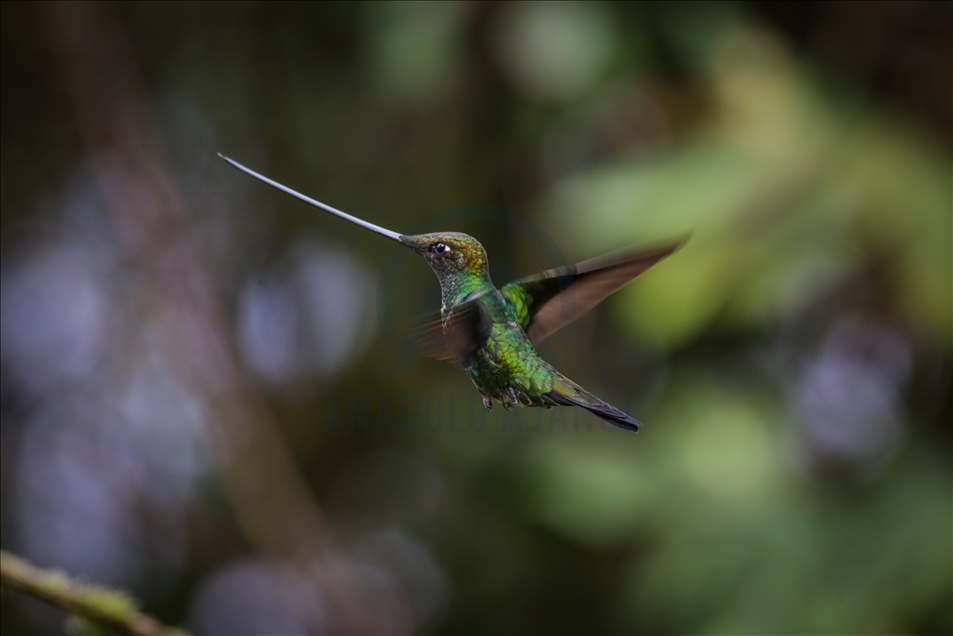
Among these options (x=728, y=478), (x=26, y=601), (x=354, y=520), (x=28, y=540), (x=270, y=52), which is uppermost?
(x=270, y=52)

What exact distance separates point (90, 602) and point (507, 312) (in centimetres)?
40

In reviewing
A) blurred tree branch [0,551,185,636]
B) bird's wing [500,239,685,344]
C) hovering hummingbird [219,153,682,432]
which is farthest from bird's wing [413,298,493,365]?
blurred tree branch [0,551,185,636]

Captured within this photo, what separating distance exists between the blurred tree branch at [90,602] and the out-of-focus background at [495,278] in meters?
1.40

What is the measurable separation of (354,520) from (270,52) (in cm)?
202

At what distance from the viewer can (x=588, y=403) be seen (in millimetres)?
538

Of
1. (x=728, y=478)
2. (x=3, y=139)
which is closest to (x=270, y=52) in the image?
(x=3, y=139)

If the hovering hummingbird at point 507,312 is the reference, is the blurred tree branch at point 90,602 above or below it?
below

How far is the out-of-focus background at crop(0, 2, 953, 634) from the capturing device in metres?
2.16

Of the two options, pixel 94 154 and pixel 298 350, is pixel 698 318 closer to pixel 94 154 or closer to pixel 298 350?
pixel 298 350

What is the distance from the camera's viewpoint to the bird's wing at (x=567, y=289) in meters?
0.58

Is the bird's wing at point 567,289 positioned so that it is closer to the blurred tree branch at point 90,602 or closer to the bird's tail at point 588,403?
the bird's tail at point 588,403

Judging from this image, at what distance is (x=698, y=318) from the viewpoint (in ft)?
6.99

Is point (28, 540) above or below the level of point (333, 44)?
below

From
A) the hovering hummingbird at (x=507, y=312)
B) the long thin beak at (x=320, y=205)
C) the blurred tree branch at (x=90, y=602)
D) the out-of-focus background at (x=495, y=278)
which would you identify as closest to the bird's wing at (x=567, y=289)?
the hovering hummingbird at (x=507, y=312)
